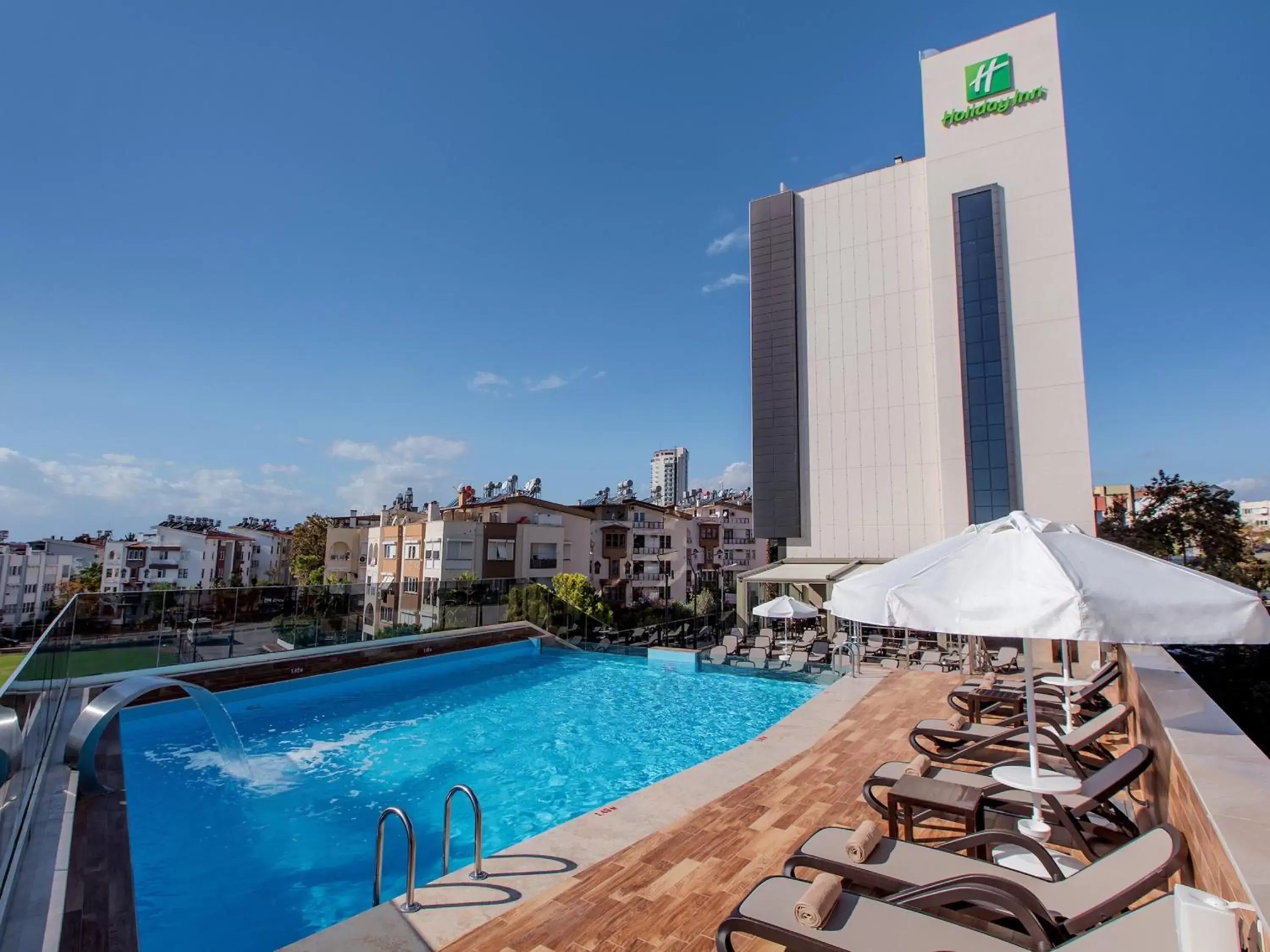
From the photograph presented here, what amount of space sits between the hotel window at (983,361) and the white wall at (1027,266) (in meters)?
0.34

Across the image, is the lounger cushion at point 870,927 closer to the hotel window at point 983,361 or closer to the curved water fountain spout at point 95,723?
the curved water fountain spout at point 95,723

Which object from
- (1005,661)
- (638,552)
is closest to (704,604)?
(1005,661)

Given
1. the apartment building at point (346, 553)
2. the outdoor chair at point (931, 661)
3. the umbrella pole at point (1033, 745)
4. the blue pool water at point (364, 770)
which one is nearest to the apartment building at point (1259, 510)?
the outdoor chair at point (931, 661)

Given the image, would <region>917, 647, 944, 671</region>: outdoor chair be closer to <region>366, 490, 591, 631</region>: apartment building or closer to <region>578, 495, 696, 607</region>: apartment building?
<region>366, 490, 591, 631</region>: apartment building

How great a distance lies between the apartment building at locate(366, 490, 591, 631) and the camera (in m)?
43.2

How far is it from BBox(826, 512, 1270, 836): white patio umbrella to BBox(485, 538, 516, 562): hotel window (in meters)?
42.0

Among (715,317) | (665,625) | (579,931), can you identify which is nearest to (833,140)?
(715,317)

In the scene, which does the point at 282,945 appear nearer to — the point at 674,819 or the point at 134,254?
the point at 674,819

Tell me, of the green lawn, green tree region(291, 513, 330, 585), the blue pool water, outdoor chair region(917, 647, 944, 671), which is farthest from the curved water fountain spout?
green tree region(291, 513, 330, 585)

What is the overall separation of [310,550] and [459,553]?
1055 inches

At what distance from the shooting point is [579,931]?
384 cm

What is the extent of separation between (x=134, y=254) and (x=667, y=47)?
14.4m

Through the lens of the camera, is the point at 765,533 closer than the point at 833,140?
No

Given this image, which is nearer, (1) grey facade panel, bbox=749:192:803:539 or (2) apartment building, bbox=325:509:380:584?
(1) grey facade panel, bbox=749:192:803:539
